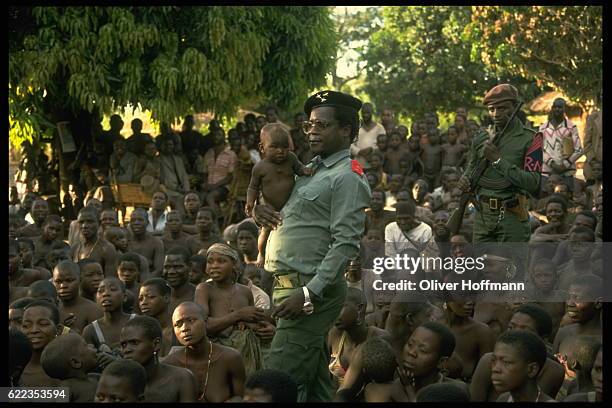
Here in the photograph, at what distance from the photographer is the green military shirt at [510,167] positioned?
7.41 m

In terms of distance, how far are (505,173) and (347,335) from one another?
164cm

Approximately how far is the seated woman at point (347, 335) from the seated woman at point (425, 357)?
0.91 meters

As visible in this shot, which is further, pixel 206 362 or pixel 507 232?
pixel 507 232

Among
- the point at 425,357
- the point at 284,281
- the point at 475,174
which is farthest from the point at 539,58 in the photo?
the point at 284,281

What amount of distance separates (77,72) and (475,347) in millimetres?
8590

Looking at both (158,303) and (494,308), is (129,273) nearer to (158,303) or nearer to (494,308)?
(158,303)

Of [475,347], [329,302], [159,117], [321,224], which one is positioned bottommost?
[475,347]

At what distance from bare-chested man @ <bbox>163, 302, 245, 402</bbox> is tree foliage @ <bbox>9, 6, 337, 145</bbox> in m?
8.39

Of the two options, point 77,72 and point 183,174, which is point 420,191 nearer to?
point 183,174

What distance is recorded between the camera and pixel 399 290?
7.80m

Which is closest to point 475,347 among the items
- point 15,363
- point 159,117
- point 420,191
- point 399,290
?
point 399,290

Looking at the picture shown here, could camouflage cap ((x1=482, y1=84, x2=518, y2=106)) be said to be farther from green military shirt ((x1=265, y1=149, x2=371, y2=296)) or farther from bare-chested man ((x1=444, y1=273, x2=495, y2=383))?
green military shirt ((x1=265, y1=149, x2=371, y2=296))

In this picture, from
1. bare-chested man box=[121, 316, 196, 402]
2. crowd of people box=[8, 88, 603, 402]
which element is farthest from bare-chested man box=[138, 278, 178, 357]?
bare-chested man box=[121, 316, 196, 402]

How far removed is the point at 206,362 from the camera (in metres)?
5.85
